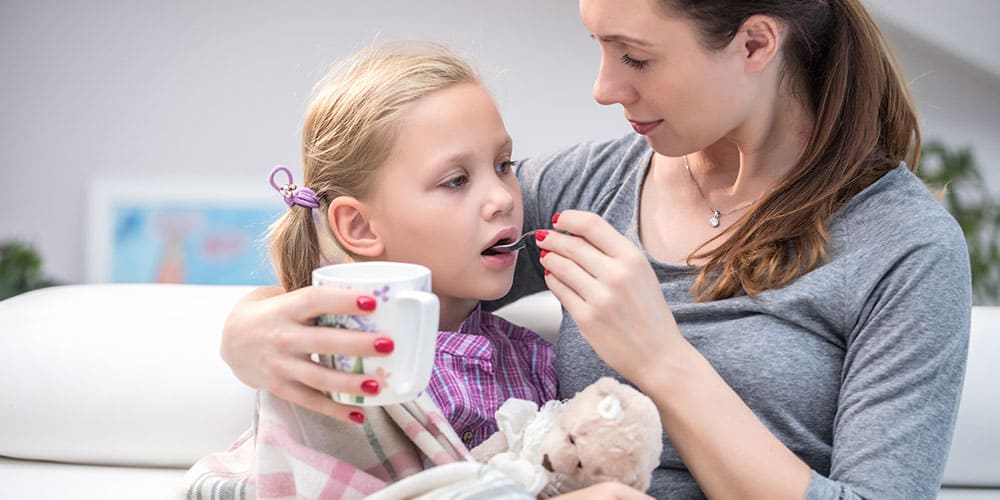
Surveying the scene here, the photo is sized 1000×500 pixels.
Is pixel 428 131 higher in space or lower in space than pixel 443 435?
higher

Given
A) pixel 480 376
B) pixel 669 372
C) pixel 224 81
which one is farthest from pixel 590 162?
pixel 224 81

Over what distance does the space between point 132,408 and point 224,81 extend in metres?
2.14

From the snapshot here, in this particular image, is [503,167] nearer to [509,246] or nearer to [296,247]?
[509,246]

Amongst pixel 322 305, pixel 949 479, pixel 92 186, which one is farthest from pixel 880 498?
pixel 92 186

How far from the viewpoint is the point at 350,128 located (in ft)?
4.60

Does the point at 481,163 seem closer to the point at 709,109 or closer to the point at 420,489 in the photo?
the point at 709,109

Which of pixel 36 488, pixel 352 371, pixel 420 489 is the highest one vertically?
pixel 352 371

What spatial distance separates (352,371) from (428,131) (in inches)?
18.1

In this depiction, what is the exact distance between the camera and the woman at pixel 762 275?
3.75 feet

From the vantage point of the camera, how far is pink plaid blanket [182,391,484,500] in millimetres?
1146

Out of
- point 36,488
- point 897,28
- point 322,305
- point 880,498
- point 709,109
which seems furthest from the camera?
point 897,28

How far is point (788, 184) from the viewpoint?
1.35 m

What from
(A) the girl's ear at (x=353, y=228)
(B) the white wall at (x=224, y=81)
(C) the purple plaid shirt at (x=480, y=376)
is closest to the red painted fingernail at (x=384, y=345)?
(C) the purple plaid shirt at (x=480, y=376)

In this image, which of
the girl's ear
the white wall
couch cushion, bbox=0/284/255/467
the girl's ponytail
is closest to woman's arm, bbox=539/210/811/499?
the girl's ear
